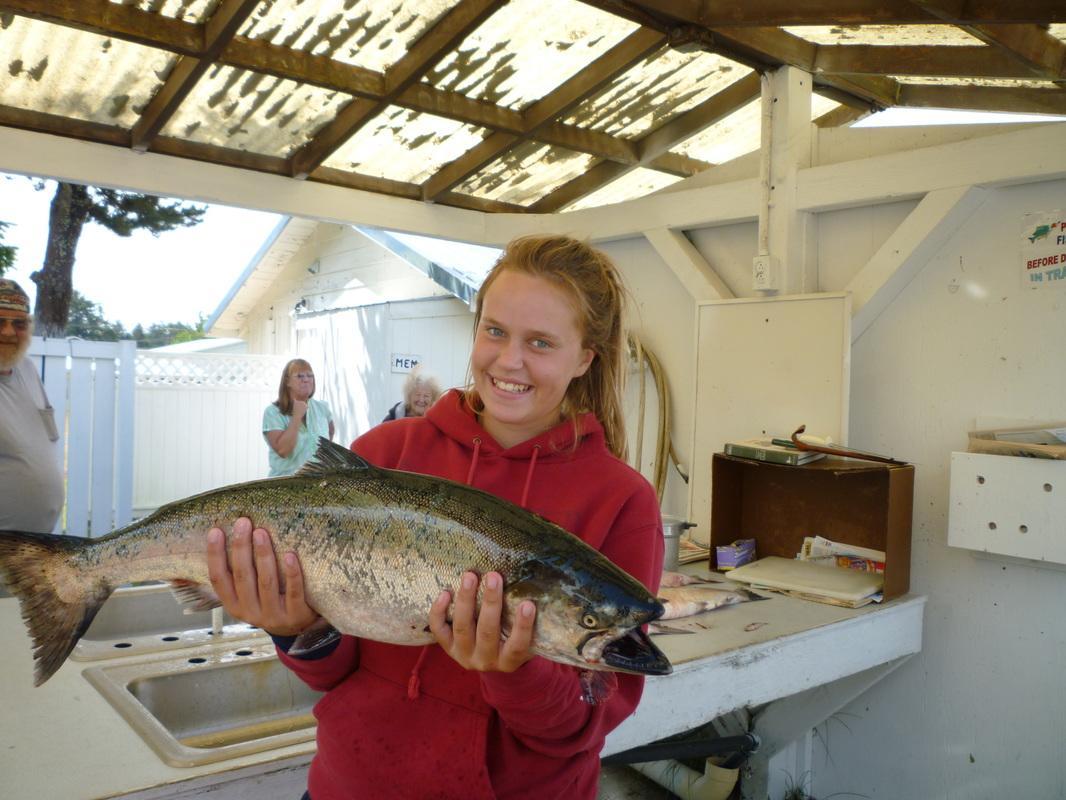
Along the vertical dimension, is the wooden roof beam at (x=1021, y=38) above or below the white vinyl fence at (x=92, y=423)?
above

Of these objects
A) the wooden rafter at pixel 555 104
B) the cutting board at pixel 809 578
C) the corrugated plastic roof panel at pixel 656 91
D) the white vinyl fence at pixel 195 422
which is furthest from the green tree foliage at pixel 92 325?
the cutting board at pixel 809 578

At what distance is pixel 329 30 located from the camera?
399 cm

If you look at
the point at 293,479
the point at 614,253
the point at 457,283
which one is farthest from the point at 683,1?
the point at 457,283

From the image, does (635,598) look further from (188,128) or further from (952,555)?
(188,128)

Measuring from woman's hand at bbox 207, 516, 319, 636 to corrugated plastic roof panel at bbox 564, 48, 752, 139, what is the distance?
353cm

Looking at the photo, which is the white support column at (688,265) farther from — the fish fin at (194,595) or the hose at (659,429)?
the fish fin at (194,595)

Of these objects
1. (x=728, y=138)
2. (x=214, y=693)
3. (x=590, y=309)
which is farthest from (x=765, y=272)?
(x=214, y=693)

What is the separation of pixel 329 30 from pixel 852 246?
9.00 ft

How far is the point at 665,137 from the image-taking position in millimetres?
5289

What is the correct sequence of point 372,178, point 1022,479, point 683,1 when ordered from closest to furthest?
point 1022,479 < point 683,1 < point 372,178

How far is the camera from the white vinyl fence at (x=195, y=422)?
38.3 feet

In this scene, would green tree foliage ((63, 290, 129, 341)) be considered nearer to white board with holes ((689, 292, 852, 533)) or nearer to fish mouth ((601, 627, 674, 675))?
white board with holes ((689, 292, 852, 533))

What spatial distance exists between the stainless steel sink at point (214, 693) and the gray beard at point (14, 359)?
6.69ft

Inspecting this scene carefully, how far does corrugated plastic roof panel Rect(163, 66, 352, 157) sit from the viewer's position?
4.24 metres
